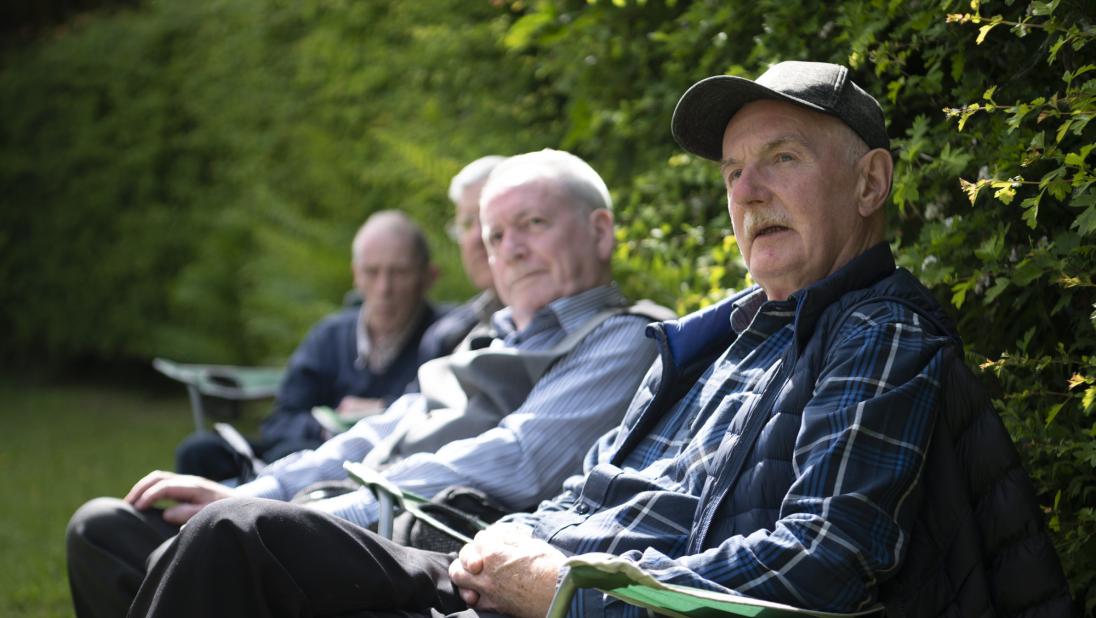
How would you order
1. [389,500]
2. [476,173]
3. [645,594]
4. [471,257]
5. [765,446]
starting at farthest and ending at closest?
[471,257] → [476,173] → [389,500] → [765,446] → [645,594]

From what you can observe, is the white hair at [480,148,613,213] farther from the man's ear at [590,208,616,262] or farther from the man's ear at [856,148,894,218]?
the man's ear at [856,148,894,218]

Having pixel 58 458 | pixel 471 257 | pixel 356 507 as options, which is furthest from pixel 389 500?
pixel 58 458

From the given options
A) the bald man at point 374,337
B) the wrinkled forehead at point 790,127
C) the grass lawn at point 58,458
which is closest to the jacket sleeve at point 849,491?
the wrinkled forehead at point 790,127

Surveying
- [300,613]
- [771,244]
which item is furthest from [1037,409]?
[300,613]

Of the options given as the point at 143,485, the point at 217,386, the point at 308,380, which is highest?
the point at 143,485

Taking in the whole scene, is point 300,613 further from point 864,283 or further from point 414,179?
point 414,179

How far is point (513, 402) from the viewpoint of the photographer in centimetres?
342

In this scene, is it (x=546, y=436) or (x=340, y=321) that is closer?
(x=546, y=436)

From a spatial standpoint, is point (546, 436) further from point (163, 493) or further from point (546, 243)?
point (163, 493)

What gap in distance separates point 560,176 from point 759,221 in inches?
41.9

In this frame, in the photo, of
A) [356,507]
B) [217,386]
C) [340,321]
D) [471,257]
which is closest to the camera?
[356,507]

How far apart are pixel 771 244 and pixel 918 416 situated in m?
0.51

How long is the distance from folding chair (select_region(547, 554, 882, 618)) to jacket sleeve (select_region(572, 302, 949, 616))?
0.19ft

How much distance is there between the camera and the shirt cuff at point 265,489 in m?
3.56
